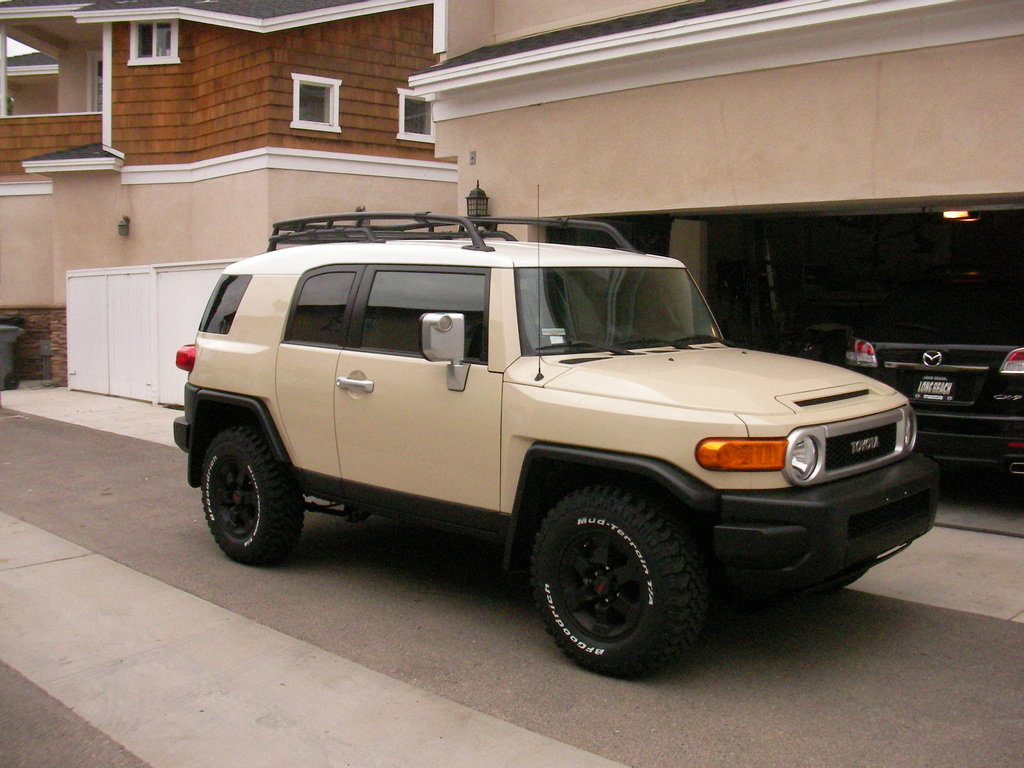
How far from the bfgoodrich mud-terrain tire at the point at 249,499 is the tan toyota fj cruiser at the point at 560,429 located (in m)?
0.01

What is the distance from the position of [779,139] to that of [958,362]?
267cm

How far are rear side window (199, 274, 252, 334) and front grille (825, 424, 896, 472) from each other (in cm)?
393

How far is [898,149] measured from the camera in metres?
8.47

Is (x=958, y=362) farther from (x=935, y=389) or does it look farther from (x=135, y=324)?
(x=135, y=324)

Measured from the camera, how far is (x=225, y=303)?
23.0 feet

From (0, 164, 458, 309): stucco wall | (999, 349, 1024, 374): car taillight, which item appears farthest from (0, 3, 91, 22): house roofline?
(999, 349, 1024, 374): car taillight

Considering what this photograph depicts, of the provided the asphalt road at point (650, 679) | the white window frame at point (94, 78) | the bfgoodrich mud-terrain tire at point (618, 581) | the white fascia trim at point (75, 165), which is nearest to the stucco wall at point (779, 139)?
the asphalt road at point (650, 679)

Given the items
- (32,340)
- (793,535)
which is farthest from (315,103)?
(793,535)

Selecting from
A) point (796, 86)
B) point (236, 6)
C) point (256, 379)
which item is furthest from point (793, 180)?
point (236, 6)

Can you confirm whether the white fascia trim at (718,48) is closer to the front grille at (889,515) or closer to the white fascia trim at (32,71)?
the front grille at (889,515)

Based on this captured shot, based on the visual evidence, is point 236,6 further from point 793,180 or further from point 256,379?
point 256,379

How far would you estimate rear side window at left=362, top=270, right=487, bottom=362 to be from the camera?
5405 mm

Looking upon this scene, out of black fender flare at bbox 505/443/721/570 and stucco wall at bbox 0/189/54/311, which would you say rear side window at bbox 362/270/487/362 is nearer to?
black fender flare at bbox 505/443/721/570

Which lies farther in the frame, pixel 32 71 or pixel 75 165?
pixel 32 71
